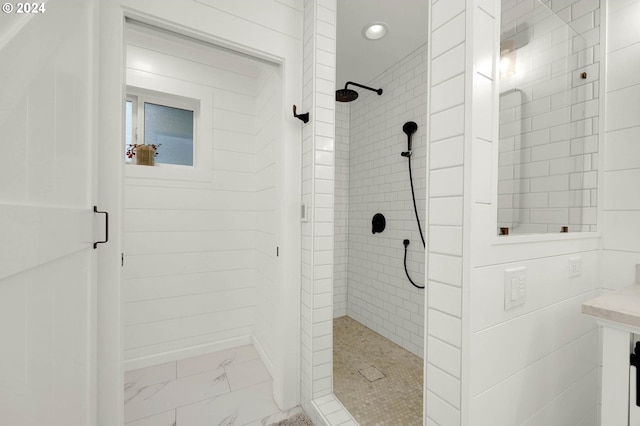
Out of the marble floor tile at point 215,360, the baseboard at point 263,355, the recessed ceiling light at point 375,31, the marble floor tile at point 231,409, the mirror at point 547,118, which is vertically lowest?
the marble floor tile at point 215,360

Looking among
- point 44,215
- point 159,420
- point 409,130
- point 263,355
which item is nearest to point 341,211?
point 409,130

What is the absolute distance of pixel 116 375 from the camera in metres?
1.19

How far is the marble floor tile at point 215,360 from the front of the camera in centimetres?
206

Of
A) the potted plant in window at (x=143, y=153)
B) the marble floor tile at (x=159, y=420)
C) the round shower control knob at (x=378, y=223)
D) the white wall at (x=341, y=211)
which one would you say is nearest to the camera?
the marble floor tile at (x=159, y=420)

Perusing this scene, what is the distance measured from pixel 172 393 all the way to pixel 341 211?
2301 millimetres

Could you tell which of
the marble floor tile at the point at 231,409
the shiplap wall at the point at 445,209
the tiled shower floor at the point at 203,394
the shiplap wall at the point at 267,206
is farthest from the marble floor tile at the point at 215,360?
the shiplap wall at the point at 445,209

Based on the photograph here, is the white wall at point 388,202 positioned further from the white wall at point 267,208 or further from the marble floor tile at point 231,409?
the marble floor tile at point 231,409

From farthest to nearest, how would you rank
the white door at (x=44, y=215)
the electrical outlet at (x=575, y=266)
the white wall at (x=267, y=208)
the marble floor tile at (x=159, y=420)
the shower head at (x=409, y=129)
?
the shower head at (x=409, y=129) → the white wall at (x=267, y=208) → the marble floor tile at (x=159, y=420) → the electrical outlet at (x=575, y=266) → the white door at (x=44, y=215)

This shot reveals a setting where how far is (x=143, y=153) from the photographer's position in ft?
6.95

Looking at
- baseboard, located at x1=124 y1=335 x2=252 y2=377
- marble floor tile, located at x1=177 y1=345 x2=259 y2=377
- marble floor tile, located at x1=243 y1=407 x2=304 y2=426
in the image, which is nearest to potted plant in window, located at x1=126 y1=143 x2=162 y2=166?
baseboard, located at x1=124 y1=335 x2=252 y2=377

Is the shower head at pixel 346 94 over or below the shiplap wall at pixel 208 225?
over

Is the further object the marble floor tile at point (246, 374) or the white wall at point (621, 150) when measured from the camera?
the marble floor tile at point (246, 374)

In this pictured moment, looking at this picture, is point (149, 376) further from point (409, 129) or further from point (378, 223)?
point (409, 129)

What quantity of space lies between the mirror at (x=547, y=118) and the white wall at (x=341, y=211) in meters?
2.14
